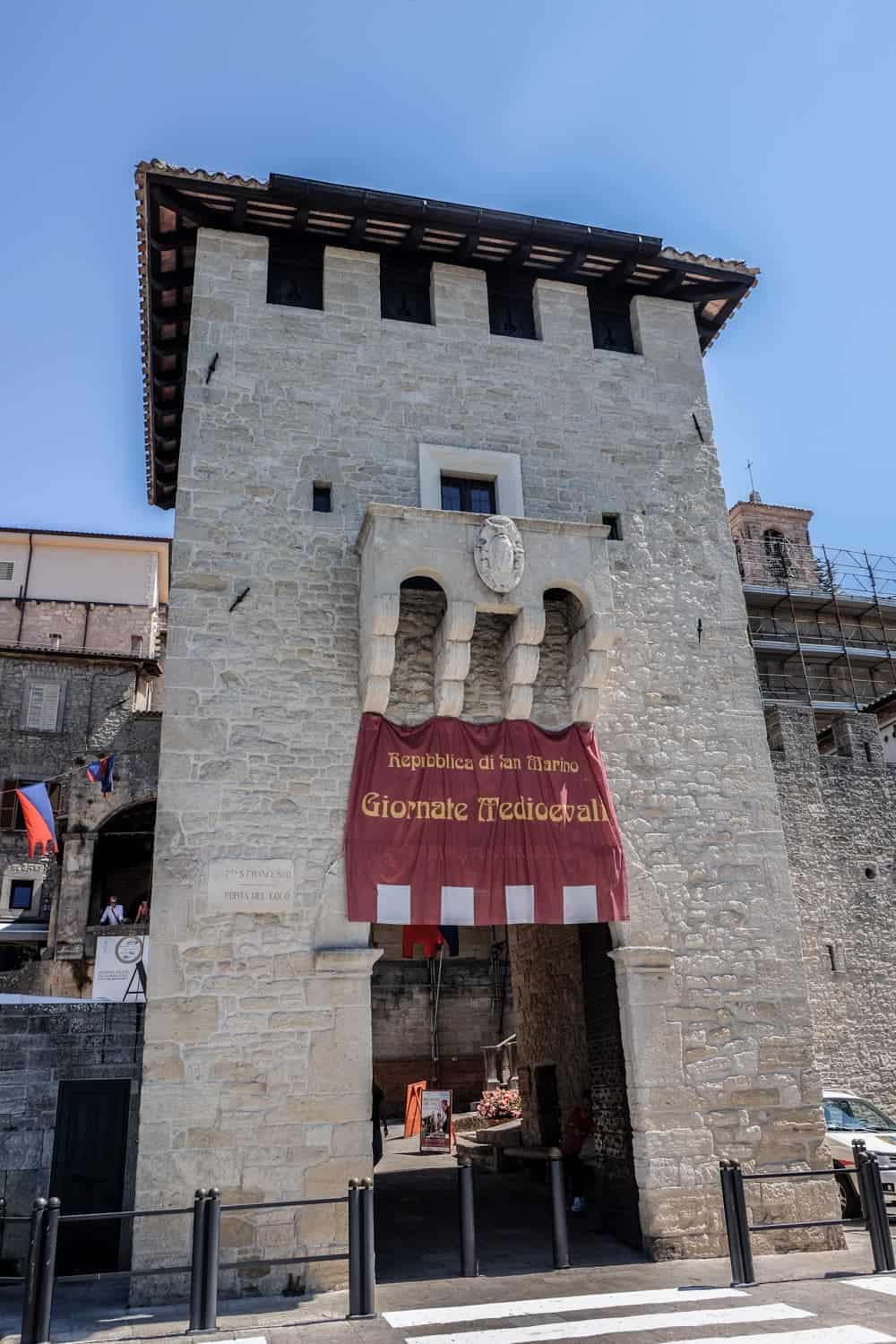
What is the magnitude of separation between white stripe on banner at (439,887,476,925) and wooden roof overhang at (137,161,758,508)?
7.27 m

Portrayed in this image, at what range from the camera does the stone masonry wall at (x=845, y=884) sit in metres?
16.2

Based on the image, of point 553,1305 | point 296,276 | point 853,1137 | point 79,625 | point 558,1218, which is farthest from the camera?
point 79,625

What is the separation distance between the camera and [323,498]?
10273mm

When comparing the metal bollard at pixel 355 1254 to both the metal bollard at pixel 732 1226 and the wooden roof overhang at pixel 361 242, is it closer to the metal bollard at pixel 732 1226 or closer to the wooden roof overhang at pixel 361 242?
the metal bollard at pixel 732 1226

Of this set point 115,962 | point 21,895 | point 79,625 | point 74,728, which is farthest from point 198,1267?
point 79,625

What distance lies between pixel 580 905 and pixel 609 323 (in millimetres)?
7170

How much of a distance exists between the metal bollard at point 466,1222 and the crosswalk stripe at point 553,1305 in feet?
2.40

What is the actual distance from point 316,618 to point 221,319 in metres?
3.49

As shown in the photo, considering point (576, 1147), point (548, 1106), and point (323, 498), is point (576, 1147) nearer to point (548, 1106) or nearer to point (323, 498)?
point (548, 1106)

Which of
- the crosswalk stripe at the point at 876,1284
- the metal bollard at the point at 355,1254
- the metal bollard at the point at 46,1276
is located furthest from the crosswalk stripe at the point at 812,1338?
the metal bollard at the point at 46,1276

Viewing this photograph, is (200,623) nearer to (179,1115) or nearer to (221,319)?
(221,319)

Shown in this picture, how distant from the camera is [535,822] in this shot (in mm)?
9609

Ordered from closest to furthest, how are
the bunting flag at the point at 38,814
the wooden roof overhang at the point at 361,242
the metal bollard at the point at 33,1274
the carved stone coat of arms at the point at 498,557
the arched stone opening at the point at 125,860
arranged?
the metal bollard at the point at 33,1274, the carved stone coat of arms at the point at 498,557, the wooden roof overhang at the point at 361,242, the bunting flag at the point at 38,814, the arched stone opening at the point at 125,860

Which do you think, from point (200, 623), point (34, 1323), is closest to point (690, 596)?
point (200, 623)
